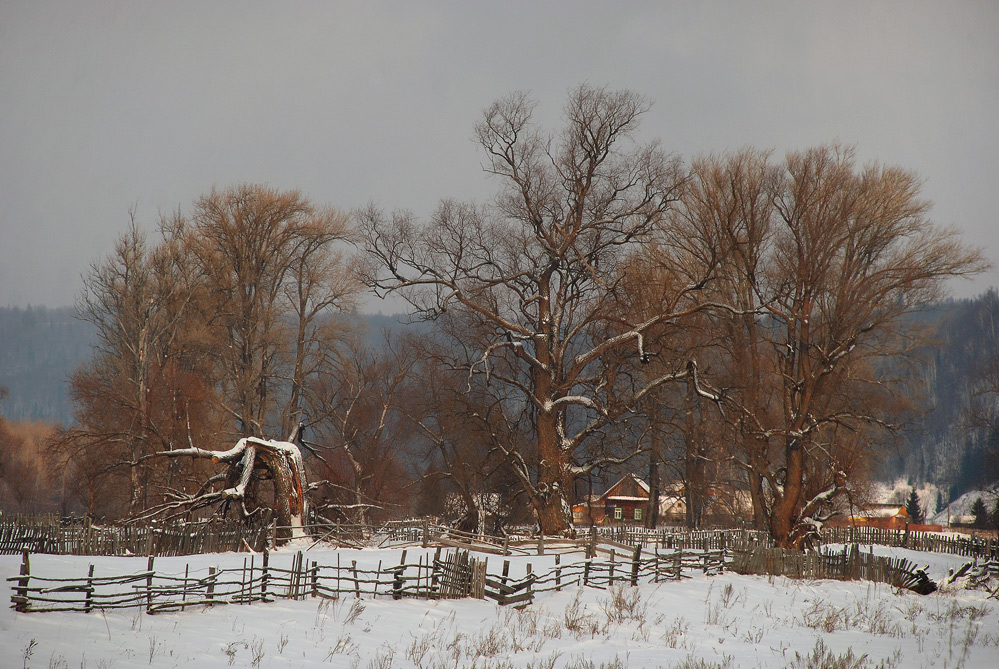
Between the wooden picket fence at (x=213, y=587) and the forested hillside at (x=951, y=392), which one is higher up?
the forested hillside at (x=951, y=392)

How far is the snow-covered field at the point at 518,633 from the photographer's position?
1066 centimetres

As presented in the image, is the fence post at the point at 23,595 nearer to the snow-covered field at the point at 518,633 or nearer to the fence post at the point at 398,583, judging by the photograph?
the snow-covered field at the point at 518,633

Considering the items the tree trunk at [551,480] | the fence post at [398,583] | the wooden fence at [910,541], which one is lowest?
the wooden fence at [910,541]

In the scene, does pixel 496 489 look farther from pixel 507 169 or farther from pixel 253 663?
pixel 253 663

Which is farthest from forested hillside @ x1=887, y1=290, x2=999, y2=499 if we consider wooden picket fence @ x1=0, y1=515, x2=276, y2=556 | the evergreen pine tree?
wooden picket fence @ x1=0, y1=515, x2=276, y2=556

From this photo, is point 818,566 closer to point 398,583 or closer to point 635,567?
point 635,567

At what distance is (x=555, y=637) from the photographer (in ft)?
43.0

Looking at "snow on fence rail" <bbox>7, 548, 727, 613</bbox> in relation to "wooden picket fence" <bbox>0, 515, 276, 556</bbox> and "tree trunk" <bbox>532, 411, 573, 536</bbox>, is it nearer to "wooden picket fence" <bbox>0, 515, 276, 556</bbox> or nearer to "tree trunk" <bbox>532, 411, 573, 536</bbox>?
"wooden picket fence" <bbox>0, 515, 276, 556</bbox>

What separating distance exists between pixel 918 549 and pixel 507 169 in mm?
31107

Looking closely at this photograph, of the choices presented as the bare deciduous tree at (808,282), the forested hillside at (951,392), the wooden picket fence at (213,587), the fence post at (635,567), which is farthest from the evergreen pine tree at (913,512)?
the wooden picket fence at (213,587)

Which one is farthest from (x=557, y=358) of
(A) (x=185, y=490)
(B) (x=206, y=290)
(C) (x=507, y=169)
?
(B) (x=206, y=290)

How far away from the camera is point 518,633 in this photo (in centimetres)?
1309

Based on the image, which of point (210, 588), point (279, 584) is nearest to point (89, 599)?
point (210, 588)

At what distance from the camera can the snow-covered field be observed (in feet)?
35.0
